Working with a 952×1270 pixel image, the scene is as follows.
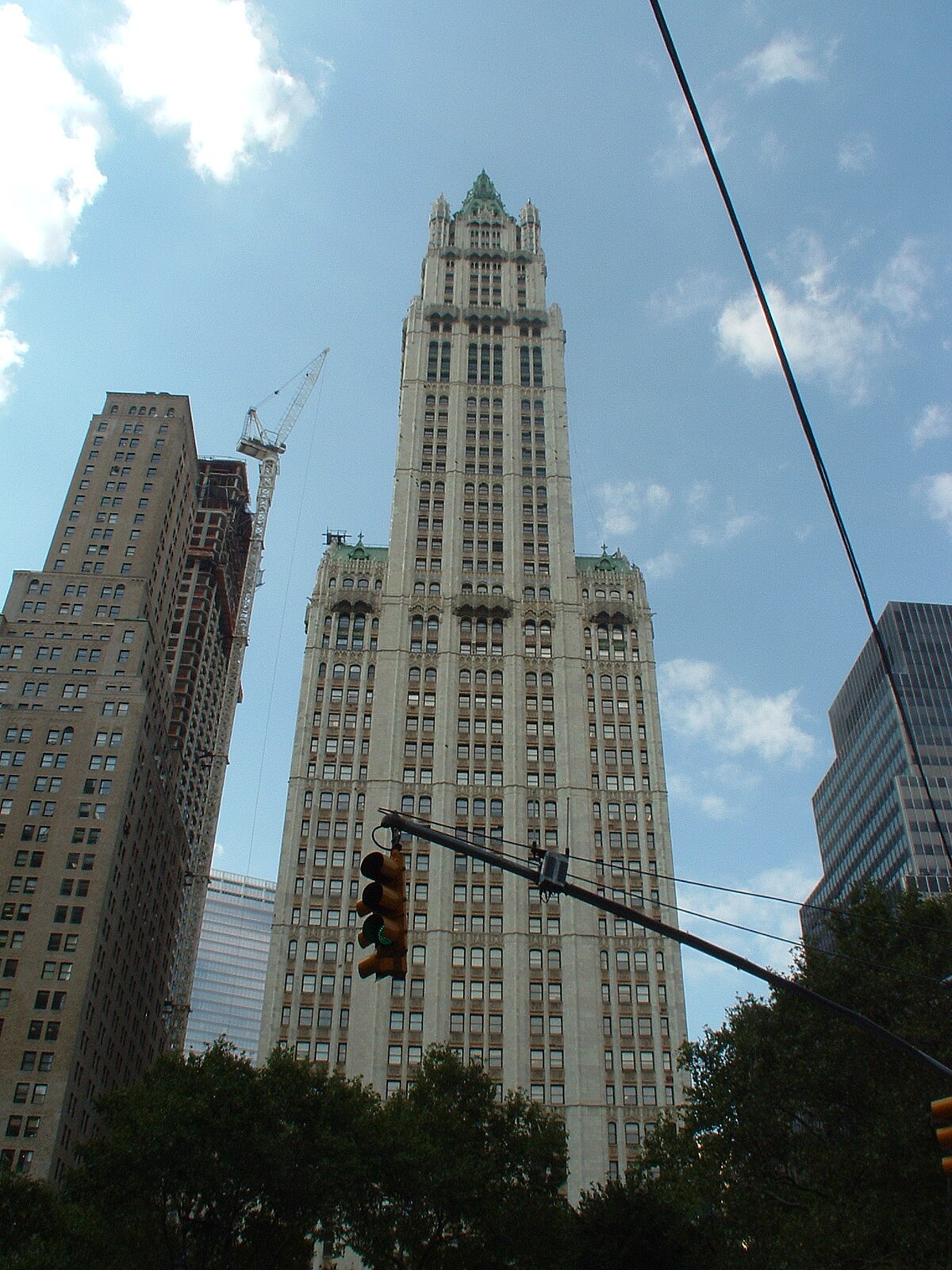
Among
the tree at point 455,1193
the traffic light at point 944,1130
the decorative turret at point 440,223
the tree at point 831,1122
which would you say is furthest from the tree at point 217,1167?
the decorative turret at point 440,223

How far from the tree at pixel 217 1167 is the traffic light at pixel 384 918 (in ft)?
120

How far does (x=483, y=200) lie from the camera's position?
146m

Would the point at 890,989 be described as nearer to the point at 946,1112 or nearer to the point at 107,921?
the point at 946,1112

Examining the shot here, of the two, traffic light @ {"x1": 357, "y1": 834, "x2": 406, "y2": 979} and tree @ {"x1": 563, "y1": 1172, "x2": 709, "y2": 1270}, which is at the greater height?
tree @ {"x1": 563, "y1": 1172, "x2": 709, "y2": 1270}

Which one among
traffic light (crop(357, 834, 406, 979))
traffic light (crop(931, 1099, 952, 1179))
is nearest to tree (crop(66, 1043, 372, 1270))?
traffic light (crop(357, 834, 406, 979))

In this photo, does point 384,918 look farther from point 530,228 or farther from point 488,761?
point 530,228

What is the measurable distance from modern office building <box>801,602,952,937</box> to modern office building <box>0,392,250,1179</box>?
6916 centimetres

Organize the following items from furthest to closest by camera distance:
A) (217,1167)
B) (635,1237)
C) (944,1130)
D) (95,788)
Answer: (95,788), (635,1237), (217,1167), (944,1130)

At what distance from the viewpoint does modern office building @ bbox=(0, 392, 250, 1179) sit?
295 ft

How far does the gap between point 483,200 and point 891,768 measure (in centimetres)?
8592

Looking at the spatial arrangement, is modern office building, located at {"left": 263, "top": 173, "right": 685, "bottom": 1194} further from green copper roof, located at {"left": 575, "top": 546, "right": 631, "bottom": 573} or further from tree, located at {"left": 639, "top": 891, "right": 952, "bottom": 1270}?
tree, located at {"left": 639, "top": 891, "right": 952, "bottom": 1270}

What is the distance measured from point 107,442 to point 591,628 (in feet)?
220

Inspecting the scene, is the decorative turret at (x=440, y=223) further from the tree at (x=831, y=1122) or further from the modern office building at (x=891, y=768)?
the tree at (x=831, y=1122)

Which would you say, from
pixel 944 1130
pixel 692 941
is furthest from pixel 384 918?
pixel 944 1130
